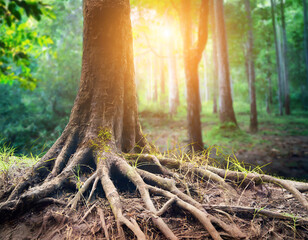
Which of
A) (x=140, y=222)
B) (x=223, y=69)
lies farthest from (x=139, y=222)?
(x=223, y=69)

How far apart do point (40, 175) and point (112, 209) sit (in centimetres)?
140

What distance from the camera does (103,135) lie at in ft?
10.2

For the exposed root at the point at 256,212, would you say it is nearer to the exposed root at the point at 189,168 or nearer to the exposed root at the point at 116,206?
the exposed root at the point at 189,168

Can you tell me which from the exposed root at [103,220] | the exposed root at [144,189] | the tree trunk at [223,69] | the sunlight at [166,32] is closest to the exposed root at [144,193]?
the exposed root at [144,189]

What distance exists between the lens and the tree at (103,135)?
2.46 meters

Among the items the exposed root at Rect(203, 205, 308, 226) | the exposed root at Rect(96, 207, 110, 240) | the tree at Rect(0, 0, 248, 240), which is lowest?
the exposed root at Rect(203, 205, 308, 226)

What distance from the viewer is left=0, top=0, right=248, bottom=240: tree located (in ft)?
8.09

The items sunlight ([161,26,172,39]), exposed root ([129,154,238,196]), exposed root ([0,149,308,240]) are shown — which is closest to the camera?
exposed root ([0,149,308,240])

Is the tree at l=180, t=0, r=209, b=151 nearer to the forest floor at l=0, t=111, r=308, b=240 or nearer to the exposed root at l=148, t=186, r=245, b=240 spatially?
the forest floor at l=0, t=111, r=308, b=240

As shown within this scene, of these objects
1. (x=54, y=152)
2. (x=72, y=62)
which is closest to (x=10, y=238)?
(x=54, y=152)

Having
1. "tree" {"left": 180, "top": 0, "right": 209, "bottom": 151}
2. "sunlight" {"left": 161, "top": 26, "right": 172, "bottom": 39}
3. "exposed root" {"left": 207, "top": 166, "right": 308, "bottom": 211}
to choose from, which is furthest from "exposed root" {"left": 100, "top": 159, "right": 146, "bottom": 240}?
"sunlight" {"left": 161, "top": 26, "right": 172, "bottom": 39}

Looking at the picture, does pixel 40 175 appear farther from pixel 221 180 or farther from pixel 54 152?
pixel 221 180

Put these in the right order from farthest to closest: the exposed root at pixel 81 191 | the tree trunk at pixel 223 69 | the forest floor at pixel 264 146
A: the tree trunk at pixel 223 69 → the forest floor at pixel 264 146 → the exposed root at pixel 81 191

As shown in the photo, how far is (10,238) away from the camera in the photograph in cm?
192
